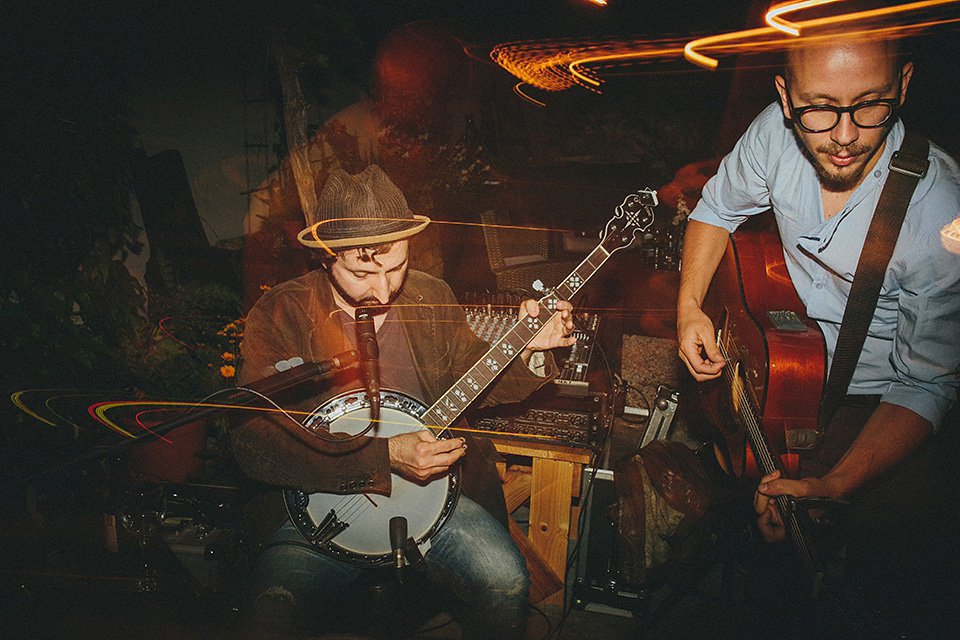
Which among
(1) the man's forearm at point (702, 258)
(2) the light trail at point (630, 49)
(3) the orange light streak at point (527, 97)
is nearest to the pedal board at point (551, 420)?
(1) the man's forearm at point (702, 258)

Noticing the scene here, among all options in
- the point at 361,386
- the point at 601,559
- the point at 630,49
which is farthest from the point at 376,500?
the point at 630,49

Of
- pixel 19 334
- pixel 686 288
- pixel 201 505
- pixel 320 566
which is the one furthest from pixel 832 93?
pixel 19 334

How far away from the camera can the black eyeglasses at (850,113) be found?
1.63 m

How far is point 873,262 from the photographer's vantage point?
1.82 metres

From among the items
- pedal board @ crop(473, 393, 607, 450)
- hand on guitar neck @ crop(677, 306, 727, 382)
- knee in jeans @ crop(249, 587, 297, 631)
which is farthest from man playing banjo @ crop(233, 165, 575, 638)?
hand on guitar neck @ crop(677, 306, 727, 382)

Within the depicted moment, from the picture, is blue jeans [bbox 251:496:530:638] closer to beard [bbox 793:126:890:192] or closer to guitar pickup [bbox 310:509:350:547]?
guitar pickup [bbox 310:509:350:547]

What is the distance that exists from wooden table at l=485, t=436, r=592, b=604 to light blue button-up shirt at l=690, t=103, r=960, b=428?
54.8 inches

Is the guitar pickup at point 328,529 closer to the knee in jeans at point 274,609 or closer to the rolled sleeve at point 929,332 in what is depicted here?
the knee in jeans at point 274,609

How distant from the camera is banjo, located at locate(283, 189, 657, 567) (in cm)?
230

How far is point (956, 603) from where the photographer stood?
6.82 ft

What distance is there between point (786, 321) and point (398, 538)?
1807mm

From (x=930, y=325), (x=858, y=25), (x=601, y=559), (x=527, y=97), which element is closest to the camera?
(x=858, y=25)

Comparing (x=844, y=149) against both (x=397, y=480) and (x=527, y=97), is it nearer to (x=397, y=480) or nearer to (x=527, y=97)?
(x=397, y=480)

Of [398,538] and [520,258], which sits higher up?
[520,258]
